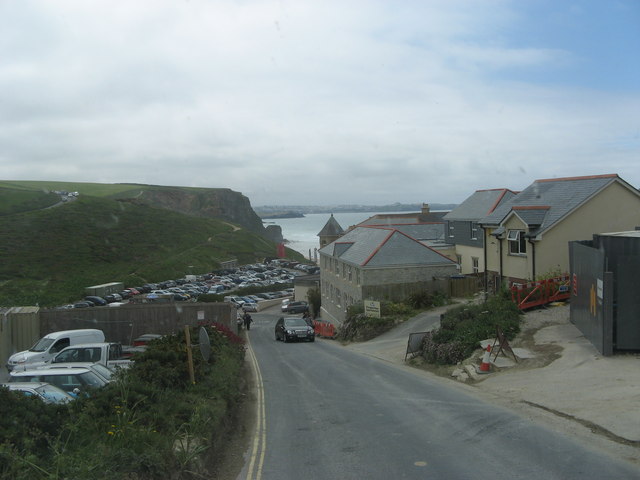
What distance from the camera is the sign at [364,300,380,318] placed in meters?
33.5

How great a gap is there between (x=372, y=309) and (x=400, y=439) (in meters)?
23.5

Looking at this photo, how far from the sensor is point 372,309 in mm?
33938

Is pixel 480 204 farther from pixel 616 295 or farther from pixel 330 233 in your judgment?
pixel 330 233

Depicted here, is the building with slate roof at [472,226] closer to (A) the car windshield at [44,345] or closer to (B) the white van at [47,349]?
(B) the white van at [47,349]

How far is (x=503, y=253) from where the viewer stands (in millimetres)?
29719

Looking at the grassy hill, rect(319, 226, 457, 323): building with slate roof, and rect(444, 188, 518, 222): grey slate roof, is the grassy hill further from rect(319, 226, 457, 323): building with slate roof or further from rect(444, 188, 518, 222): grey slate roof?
rect(444, 188, 518, 222): grey slate roof

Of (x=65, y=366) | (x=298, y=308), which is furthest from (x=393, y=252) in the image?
(x=65, y=366)

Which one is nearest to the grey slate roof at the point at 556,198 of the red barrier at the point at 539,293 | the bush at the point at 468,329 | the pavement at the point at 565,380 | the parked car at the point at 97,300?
the red barrier at the point at 539,293

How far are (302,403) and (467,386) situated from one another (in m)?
4.78

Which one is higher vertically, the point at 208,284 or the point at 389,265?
the point at 389,265

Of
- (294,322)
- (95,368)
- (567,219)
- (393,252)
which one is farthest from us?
(393,252)

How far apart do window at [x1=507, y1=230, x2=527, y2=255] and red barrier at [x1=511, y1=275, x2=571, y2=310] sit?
3.65 m

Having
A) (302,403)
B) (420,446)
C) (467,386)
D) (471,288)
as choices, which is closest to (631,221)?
(471,288)

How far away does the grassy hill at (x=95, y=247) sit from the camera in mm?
78062
